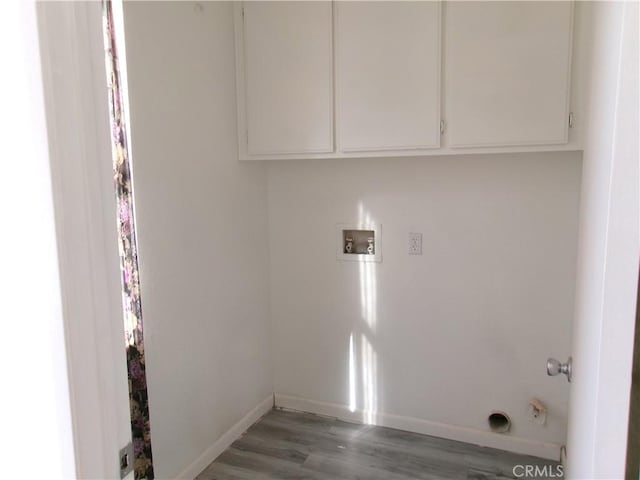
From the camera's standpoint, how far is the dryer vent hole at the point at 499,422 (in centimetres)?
240

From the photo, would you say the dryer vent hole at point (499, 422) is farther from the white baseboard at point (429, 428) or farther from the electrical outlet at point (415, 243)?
the electrical outlet at point (415, 243)

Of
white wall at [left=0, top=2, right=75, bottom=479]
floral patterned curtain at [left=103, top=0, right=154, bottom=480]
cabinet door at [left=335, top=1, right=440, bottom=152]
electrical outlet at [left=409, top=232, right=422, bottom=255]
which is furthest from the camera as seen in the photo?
electrical outlet at [left=409, top=232, right=422, bottom=255]

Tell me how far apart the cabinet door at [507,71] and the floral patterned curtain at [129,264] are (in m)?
1.44

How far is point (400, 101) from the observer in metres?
2.15

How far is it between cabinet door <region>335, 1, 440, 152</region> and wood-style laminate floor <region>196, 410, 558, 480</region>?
1.64m

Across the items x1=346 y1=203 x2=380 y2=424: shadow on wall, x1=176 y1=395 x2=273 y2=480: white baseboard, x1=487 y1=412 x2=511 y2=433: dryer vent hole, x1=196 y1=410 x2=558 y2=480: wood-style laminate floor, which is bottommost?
x1=196 y1=410 x2=558 y2=480: wood-style laminate floor

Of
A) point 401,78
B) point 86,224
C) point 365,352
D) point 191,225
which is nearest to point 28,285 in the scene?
point 86,224

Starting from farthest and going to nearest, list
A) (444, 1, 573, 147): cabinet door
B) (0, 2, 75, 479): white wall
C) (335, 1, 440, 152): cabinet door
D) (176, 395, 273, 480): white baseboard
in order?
(176, 395, 273, 480): white baseboard
(335, 1, 440, 152): cabinet door
(444, 1, 573, 147): cabinet door
(0, 2, 75, 479): white wall

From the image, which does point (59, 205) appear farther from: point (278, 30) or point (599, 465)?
point (278, 30)

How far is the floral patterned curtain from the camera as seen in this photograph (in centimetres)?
166

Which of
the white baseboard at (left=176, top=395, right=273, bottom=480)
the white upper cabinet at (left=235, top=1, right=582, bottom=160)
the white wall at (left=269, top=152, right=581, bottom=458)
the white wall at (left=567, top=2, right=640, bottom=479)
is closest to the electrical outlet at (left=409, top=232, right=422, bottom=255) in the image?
the white wall at (left=269, top=152, right=581, bottom=458)

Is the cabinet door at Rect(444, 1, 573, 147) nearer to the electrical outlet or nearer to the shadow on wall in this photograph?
the electrical outlet

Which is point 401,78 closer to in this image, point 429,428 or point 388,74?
point 388,74

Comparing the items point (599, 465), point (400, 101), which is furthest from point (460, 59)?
point (599, 465)
